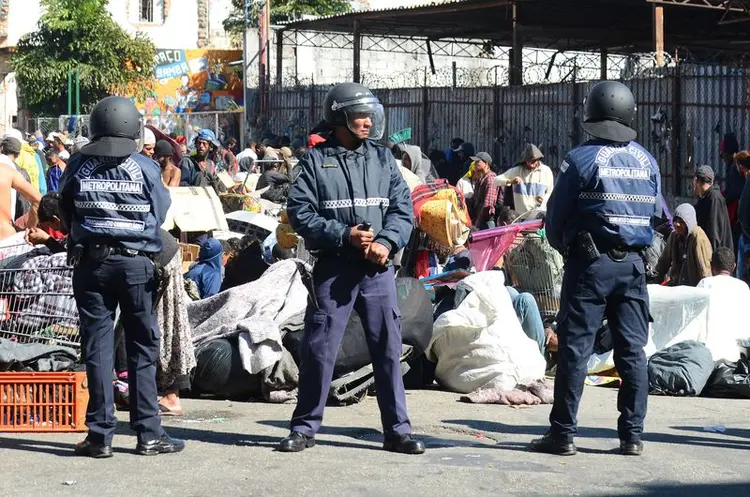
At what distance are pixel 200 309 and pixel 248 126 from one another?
27.3 m

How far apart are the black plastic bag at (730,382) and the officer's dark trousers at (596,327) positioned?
8.15 ft

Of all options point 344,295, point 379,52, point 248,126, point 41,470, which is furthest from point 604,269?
point 379,52

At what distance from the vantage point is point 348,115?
677cm

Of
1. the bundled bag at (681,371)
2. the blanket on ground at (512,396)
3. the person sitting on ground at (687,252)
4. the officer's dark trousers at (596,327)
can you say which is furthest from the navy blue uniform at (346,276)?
the person sitting on ground at (687,252)

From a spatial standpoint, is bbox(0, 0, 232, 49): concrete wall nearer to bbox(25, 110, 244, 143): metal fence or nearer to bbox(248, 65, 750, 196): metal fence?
bbox(25, 110, 244, 143): metal fence

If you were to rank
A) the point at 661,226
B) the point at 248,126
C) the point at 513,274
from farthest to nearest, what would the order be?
1. the point at 248,126
2. the point at 661,226
3. the point at 513,274

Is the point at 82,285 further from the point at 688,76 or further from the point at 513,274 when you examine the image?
the point at 688,76

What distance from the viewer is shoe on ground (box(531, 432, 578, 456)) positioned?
675 cm

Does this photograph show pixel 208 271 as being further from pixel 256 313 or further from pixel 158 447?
pixel 158 447

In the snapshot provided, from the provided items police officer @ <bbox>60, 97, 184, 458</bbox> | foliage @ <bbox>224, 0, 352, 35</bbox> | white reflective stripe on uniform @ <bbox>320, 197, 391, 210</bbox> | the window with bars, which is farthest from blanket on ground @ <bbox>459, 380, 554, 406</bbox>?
the window with bars

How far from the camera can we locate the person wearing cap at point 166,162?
12.7m

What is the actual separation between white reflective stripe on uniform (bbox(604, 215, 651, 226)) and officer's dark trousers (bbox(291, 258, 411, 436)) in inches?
47.4

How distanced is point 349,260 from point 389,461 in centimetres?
106

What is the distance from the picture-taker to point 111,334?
21.9 feet
